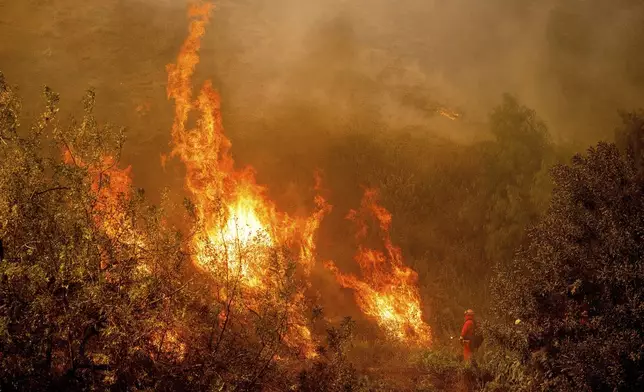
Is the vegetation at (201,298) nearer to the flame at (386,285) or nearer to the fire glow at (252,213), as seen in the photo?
the flame at (386,285)

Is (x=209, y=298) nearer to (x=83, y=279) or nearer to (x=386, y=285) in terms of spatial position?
(x=83, y=279)

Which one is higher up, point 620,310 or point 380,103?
point 380,103

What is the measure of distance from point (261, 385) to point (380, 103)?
979 inches

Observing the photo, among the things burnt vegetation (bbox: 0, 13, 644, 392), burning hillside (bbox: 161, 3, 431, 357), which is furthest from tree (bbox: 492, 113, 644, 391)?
burning hillside (bbox: 161, 3, 431, 357)

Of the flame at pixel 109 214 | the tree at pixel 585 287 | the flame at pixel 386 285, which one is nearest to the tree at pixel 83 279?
the flame at pixel 109 214

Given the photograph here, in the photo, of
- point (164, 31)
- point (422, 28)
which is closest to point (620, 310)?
point (164, 31)

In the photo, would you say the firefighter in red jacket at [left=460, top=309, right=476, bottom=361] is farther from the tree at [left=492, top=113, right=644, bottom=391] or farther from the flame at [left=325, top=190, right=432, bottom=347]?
A: the flame at [left=325, top=190, right=432, bottom=347]

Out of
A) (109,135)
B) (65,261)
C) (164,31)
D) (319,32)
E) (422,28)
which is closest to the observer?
(65,261)

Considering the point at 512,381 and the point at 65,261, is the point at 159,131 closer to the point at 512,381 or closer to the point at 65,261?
the point at 65,261

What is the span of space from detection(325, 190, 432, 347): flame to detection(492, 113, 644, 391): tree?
8.84 metres

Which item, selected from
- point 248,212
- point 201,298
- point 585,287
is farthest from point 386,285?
point 201,298

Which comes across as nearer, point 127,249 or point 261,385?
point 127,249

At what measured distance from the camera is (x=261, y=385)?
12.1 metres

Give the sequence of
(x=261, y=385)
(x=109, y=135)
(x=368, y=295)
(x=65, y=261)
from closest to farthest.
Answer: (x=65, y=261) < (x=109, y=135) < (x=261, y=385) < (x=368, y=295)
